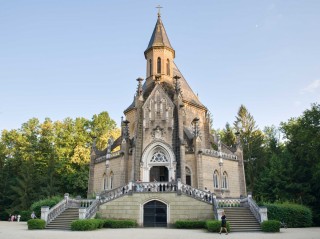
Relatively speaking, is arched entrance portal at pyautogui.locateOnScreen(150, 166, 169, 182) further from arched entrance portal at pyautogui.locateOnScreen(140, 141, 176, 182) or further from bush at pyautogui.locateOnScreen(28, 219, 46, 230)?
bush at pyautogui.locateOnScreen(28, 219, 46, 230)

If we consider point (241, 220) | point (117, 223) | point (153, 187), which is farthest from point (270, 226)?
point (117, 223)

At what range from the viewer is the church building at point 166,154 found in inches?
1128

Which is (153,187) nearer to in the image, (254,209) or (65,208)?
(65,208)

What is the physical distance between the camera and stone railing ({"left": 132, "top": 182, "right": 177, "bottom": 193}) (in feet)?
78.8

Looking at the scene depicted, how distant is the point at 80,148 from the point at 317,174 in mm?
34230

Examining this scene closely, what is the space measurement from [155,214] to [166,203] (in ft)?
4.16

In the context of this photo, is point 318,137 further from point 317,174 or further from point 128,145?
point 128,145

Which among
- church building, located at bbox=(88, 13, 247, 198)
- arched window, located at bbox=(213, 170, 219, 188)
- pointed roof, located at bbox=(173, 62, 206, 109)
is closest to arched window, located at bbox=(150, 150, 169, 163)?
church building, located at bbox=(88, 13, 247, 198)

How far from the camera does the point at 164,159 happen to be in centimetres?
2900

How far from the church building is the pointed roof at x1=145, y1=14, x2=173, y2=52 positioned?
4656 mm

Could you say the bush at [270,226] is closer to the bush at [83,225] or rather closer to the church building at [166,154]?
the church building at [166,154]

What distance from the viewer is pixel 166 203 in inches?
925

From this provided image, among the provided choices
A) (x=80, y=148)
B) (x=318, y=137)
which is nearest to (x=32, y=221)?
(x=80, y=148)

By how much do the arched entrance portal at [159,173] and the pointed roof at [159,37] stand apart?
16.1 m
